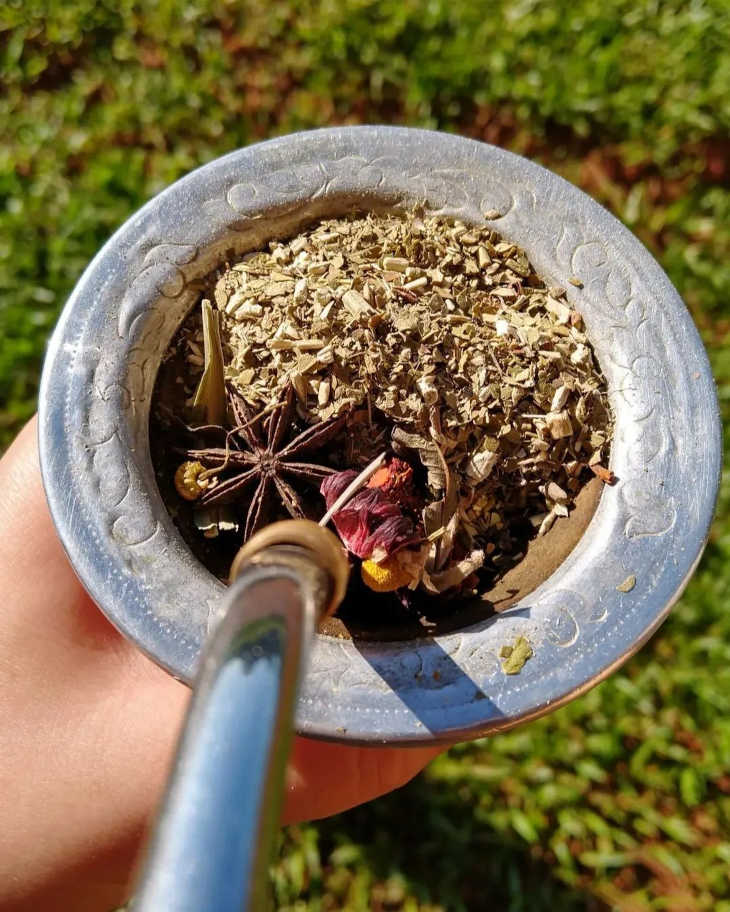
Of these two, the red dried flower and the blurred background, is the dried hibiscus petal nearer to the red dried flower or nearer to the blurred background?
the red dried flower

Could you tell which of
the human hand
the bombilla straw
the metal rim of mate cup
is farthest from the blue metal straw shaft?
the human hand

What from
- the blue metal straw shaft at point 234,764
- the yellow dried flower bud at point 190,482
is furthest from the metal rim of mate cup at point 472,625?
the blue metal straw shaft at point 234,764

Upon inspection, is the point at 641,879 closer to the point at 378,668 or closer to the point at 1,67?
the point at 378,668

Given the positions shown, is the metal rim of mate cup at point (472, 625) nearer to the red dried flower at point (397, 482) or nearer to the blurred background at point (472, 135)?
the red dried flower at point (397, 482)

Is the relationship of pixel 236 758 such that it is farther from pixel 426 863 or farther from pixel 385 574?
pixel 426 863

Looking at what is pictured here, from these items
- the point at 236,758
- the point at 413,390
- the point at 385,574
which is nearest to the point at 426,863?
the point at 385,574

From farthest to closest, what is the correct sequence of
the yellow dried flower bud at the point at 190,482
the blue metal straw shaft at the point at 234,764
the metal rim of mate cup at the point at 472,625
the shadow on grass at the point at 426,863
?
1. the shadow on grass at the point at 426,863
2. the yellow dried flower bud at the point at 190,482
3. the metal rim of mate cup at the point at 472,625
4. the blue metal straw shaft at the point at 234,764
